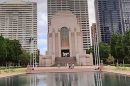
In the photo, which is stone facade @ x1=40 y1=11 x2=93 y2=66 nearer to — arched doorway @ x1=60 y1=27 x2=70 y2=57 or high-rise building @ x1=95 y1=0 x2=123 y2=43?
arched doorway @ x1=60 y1=27 x2=70 y2=57

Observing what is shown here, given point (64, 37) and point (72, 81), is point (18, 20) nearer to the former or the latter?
point (64, 37)

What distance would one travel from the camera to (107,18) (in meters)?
177

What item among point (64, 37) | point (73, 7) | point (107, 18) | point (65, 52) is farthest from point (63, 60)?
point (73, 7)

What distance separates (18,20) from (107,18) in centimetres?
6288

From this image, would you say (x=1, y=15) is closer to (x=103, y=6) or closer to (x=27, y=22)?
(x=27, y=22)

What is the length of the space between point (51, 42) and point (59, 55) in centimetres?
574

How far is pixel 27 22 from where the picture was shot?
19525 cm

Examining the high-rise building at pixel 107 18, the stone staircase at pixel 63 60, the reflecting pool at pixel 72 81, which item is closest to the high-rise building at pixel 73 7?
the high-rise building at pixel 107 18

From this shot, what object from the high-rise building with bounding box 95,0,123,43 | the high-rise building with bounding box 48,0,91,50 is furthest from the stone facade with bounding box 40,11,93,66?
the high-rise building with bounding box 48,0,91,50

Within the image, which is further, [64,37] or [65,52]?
[65,52]

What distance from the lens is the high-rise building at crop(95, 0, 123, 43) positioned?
172250 millimetres

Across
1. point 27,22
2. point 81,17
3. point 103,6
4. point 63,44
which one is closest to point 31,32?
point 27,22

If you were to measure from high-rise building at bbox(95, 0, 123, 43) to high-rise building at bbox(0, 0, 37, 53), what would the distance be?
45.4m

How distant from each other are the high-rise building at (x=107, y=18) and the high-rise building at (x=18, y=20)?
45.4 meters
